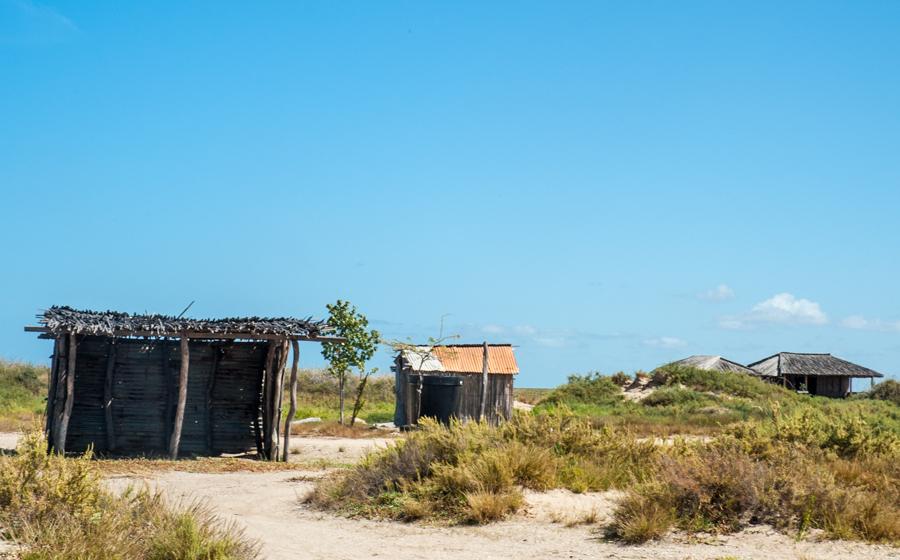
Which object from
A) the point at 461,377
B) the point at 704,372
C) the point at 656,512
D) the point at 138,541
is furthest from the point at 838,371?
the point at 138,541

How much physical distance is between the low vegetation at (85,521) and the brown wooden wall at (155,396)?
953 centimetres

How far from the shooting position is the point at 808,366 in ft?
166

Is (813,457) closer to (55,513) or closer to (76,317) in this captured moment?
(55,513)

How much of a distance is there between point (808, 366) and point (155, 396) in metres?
40.9

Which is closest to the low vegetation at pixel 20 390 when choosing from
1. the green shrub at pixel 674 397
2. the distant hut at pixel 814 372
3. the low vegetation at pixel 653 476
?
the low vegetation at pixel 653 476

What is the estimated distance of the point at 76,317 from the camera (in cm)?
1816

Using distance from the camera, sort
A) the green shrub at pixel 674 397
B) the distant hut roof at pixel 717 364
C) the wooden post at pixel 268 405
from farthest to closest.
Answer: the distant hut roof at pixel 717 364 < the green shrub at pixel 674 397 < the wooden post at pixel 268 405

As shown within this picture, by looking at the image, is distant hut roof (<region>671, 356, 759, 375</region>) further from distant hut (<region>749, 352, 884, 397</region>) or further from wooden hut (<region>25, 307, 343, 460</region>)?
wooden hut (<region>25, 307, 343, 460</region>)

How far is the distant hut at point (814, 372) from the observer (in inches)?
1966

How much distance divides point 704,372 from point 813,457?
29.7 meters

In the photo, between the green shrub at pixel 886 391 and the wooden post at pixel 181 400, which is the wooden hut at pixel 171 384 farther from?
the green shrub at pixel 886 391

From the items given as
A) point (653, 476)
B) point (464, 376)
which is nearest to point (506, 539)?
point (653, 476)

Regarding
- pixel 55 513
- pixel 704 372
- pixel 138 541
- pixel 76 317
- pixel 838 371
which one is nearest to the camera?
pixel 138 541

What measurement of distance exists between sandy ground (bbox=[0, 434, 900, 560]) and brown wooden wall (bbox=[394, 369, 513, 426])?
48.5ft
